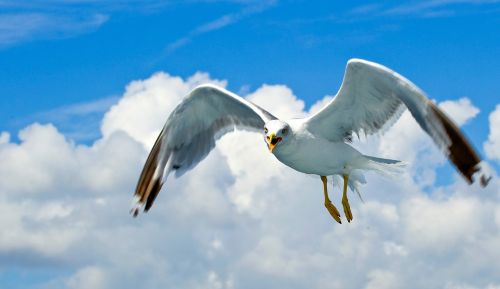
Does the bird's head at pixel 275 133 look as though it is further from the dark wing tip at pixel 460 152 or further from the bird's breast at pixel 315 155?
the dark wing tip at pixel 460 152

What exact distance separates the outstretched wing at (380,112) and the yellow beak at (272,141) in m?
1.23

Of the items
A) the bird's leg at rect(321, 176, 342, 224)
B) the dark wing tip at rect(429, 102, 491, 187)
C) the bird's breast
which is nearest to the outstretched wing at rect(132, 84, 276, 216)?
the bird's leg at rect(321, 176, 342, 224)

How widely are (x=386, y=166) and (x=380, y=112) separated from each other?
1729 mm

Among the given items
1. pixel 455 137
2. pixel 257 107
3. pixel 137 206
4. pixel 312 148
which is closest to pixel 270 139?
pixel 312 148

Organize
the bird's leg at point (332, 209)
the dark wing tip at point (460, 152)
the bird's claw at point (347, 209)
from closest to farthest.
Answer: the dark wing tip at point (460, 152), the bird's claw at point (347, 209), the bird's leg at point (332, 209)

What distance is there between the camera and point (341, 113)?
60.1 feet

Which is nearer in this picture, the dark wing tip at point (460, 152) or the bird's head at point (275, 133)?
the dark wing tip at point (460, 152)

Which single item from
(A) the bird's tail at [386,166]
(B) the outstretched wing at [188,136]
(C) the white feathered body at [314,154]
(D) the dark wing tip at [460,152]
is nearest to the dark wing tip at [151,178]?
(B) the outstretched wing at [188,136]

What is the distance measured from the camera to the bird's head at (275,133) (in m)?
17.2

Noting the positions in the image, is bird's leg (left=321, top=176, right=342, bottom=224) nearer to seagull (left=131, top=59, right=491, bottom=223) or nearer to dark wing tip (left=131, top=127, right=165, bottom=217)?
seagull (left=131, top=59, right=491, bottom=223)

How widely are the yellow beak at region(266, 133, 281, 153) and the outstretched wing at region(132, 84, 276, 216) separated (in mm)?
3373

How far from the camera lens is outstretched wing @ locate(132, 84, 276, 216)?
2086cm

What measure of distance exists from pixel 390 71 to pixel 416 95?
0.75 m

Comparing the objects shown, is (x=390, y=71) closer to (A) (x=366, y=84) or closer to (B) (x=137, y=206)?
(A) (x=366, y=84)
